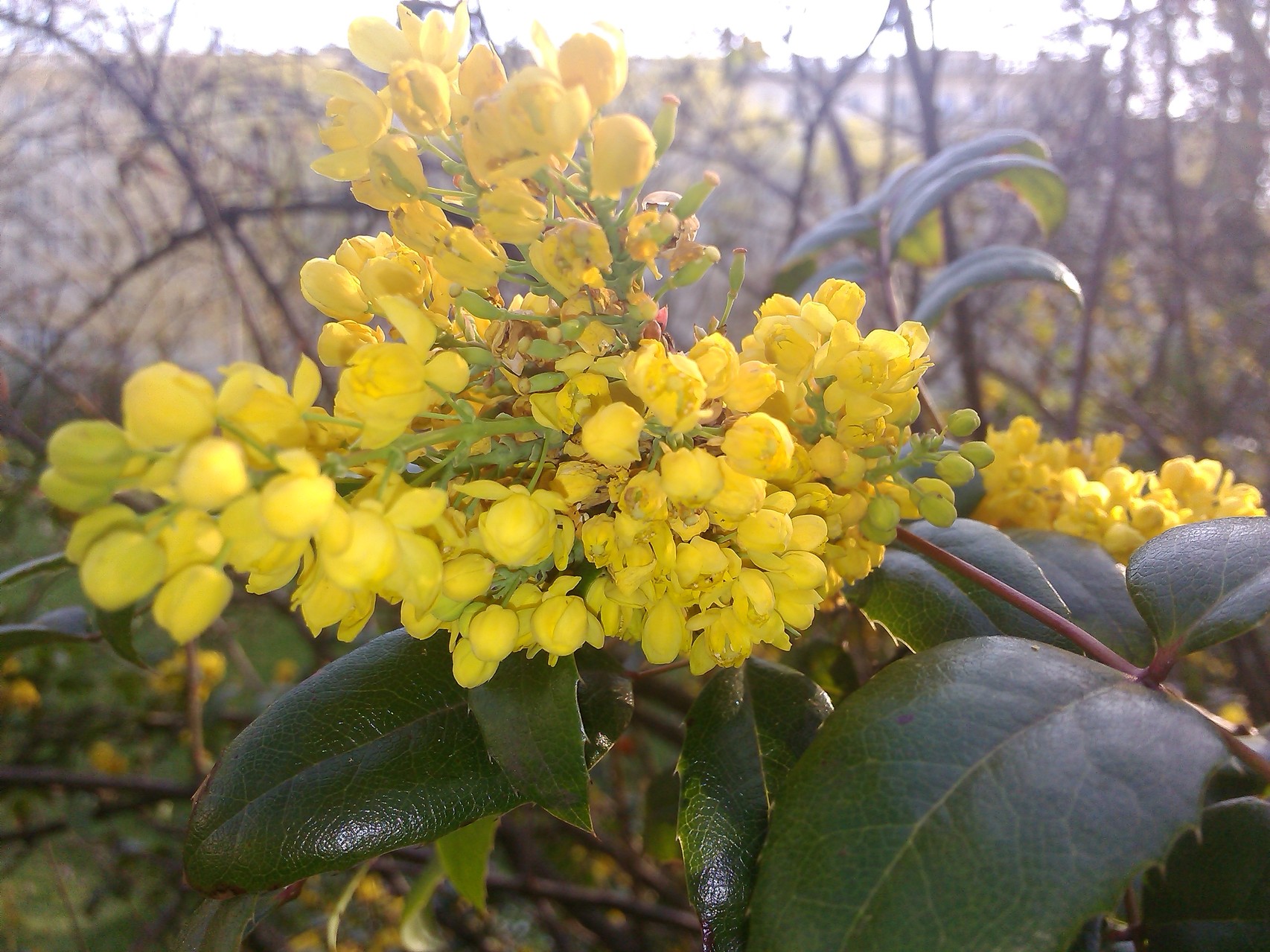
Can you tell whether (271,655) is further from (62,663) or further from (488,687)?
(488,687)

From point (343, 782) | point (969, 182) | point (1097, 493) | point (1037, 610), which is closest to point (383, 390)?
point (343, 782)

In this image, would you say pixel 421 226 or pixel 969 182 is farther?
pixel 969 182

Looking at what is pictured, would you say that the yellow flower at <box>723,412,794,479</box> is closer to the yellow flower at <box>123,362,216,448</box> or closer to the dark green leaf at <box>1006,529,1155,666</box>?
the yellow flower at <box>123,362,216,448</box>

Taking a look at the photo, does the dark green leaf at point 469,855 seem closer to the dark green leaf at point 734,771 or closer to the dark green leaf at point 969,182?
the dark green leaf at point 734,771

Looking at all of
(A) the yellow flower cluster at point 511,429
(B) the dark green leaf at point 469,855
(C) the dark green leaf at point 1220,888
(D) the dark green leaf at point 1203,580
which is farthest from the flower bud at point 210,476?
(C) the dark green leaf at point 1220,888

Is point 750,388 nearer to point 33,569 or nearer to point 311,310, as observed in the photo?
point 33,569

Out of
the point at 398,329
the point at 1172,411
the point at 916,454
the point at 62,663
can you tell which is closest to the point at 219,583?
the point at 398,329

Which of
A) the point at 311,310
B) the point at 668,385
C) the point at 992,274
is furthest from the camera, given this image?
the point at 311,310
